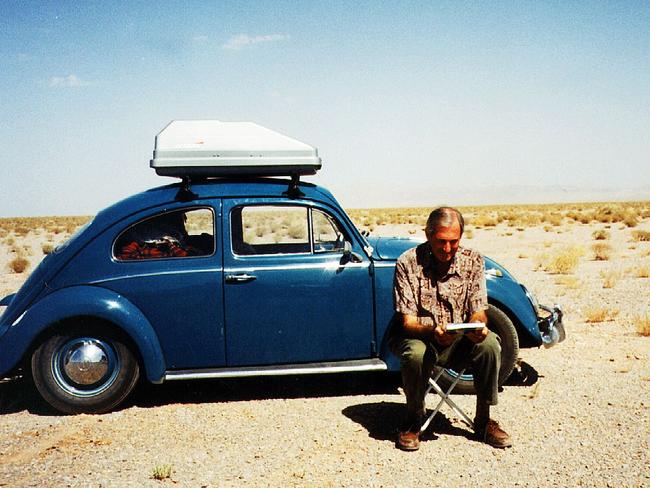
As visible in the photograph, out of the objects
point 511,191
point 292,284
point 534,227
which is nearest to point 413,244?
point 292,284

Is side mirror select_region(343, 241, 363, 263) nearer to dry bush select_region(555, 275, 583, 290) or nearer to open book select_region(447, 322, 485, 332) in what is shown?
open book select_region(447, 322, 485, 332)

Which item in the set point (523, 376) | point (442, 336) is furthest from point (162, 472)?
point (523, 376)

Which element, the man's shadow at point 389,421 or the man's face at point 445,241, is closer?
the man's face at point 445,241

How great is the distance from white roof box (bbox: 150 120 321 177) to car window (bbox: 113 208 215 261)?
40 centimetres

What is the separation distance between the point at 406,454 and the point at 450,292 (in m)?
1.19

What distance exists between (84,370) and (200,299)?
1.12 m

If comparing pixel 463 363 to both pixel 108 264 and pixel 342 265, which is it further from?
pixel 108 264

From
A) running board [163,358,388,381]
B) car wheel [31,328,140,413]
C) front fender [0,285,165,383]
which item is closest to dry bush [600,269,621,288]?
running board [163,358,388,381]

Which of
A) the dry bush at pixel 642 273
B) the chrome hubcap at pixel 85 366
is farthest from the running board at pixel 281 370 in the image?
the dry bush at pixel 642 273

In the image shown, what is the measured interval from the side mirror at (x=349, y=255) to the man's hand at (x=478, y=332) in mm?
1308

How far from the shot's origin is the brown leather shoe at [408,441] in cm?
445

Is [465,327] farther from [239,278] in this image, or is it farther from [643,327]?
[643,327]

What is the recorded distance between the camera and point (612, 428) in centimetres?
480

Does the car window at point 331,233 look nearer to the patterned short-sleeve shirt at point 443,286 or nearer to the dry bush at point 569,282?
the patterned short-sleeve shirt at point 443,286
